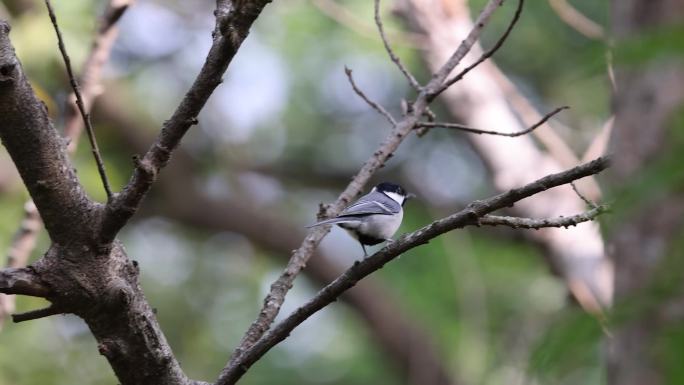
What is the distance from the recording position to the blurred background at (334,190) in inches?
263

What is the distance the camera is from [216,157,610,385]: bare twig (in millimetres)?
2111

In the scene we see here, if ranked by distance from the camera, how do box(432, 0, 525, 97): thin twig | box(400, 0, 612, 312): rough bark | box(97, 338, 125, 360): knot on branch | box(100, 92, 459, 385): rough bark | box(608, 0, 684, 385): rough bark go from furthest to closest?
box(100, 92, 459, 385): rough bark → box(400, 0, 612, 312): rough bark → box(432, 0, 525, 97): thin twig → box(97, 338, 125, 360): knot on branch → box(608, 0, 684, 385): rough bark

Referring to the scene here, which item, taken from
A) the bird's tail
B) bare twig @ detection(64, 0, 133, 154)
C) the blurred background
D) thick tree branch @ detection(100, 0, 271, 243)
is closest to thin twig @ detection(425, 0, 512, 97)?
the bird's tail

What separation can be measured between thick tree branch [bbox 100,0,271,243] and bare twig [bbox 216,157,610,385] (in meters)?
0.49

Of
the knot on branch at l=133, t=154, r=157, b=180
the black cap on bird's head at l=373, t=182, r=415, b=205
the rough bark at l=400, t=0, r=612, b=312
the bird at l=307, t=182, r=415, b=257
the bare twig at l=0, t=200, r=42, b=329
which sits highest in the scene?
the rough bark at l=400, t=0, r=612, b=312

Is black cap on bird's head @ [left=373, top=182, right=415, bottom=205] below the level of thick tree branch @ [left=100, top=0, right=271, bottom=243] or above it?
above

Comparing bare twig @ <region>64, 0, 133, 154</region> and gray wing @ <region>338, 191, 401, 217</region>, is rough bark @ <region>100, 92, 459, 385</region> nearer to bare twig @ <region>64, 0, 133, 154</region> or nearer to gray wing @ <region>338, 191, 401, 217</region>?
gray wing @ <region>338, 191, 401, 217</region>

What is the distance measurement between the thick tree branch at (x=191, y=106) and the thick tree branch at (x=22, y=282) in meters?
0.19

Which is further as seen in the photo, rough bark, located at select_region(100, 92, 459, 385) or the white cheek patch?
rough bark, located at select_region(100, 92, 459, 385)

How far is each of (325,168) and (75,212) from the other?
7.09 m

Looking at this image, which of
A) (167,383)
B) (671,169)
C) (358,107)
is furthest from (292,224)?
(671,169)

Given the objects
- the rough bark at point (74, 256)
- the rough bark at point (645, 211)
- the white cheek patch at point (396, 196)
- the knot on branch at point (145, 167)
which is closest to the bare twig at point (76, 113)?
the rough bark at point (74, 256)

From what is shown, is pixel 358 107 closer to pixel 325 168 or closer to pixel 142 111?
pixel 325 168

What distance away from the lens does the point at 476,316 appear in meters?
6.99
